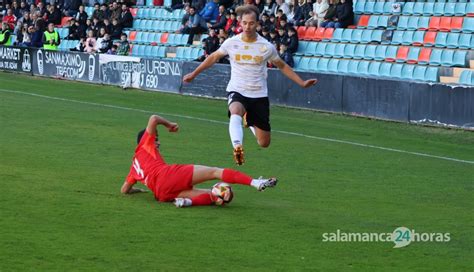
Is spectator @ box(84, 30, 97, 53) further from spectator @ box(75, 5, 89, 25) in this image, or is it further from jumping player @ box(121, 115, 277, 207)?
jumping player @ box(121, 115, 277, 207)

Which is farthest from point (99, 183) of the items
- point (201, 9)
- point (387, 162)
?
point (201, 9)

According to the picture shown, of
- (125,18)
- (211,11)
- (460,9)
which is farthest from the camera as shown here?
(125,18)

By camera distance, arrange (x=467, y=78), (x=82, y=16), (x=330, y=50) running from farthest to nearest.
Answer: (x=82, y=16)
(x=330, y=50)
(x=467, y=78)

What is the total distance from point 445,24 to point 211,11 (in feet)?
30.1

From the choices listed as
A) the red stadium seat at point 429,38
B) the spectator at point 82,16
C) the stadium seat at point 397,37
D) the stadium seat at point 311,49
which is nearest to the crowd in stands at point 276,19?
the stadium seat at point 311,49

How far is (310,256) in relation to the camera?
357 inches

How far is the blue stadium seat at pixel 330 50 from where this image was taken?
27062mm

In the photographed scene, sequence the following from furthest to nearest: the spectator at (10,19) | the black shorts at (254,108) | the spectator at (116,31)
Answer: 1. the spectator at (10,19)
2. the spectator at (116,31)
3. the black shorts at (254,108)

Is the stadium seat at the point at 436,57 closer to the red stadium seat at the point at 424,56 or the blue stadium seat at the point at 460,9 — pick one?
the red stadium seat at the point at 424,56

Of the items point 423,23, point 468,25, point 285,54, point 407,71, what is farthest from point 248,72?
point 285,54

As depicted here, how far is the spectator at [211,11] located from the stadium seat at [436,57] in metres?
9.57

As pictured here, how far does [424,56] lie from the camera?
24.6 metres

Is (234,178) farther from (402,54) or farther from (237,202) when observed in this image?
(402,54)

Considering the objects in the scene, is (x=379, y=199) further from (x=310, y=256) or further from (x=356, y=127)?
(x=356, y=127)
